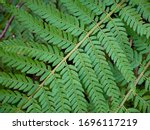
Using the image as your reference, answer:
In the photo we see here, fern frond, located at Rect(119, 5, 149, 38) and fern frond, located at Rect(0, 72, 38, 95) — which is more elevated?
fern frond, located at Rect(119, 5, 149, 38)

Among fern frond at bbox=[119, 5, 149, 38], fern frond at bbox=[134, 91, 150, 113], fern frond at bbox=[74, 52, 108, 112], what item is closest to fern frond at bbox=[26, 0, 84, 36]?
fern frond at bbox=[74, 52, 108, 112]

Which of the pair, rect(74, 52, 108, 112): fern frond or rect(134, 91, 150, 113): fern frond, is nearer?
rect(74, 52, 108, 112): fern frond

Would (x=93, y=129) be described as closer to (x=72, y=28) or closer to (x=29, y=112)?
(x=29, y=112)

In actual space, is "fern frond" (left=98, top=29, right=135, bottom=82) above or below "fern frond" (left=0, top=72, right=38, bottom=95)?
above

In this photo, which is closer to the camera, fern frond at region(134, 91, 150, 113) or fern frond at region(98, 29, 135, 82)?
fern frond at region(98, 29, 135, 82)

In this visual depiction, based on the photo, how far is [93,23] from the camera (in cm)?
182

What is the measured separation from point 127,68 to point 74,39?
34cm

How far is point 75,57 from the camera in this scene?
69.4 inches

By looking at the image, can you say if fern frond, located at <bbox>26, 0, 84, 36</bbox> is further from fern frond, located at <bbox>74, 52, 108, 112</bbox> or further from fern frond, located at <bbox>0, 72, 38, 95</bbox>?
fern frond, located at <bbox>0, 72, 38, 95</bbox>

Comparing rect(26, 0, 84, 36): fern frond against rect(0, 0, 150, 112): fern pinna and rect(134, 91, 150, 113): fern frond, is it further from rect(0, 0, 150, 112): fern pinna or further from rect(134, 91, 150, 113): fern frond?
rect(134, 91, 150, 113): fern frond

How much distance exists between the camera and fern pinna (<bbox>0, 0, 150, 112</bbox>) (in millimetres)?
1727

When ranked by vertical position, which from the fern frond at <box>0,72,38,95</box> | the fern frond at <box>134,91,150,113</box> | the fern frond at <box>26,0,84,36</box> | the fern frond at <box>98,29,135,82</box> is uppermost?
the fern frond at <box>26,0,84,36</box>

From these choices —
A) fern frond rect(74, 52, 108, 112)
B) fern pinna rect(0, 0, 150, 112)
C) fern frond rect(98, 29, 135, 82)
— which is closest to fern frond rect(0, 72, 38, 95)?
fern pinna rect(0, 0, 150, 112)

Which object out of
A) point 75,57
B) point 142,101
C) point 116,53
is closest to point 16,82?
point 75,57
